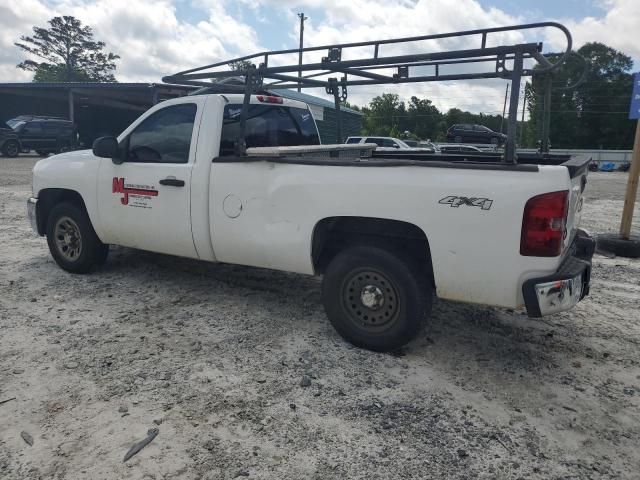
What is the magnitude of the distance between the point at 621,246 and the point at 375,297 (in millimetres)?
5203

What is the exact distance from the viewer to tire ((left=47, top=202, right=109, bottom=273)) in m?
5.23

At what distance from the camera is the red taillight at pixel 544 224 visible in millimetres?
2979

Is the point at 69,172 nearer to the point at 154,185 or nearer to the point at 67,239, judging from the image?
the point at 67,239

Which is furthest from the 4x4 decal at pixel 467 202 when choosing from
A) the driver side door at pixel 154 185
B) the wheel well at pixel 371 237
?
the driver side door at pixel 154 185

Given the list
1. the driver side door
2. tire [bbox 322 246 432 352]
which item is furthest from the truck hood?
tire [bbox 322 246 432 352]

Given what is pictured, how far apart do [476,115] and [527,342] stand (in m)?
92.0

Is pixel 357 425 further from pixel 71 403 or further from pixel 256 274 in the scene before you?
pixel 256 274

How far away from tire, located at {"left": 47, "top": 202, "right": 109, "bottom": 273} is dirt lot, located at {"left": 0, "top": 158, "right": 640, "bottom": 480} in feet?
1.15

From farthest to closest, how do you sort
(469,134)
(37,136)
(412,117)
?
(412,117), (469,134), (37,136)

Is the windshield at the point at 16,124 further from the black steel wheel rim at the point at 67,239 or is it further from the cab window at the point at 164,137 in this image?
the cab window at the point at 164,137

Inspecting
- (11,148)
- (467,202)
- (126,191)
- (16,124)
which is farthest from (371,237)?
(16,124)

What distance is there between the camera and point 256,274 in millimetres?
5613

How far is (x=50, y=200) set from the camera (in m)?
5.59

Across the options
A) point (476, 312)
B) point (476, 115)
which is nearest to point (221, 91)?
point (476, 312)
